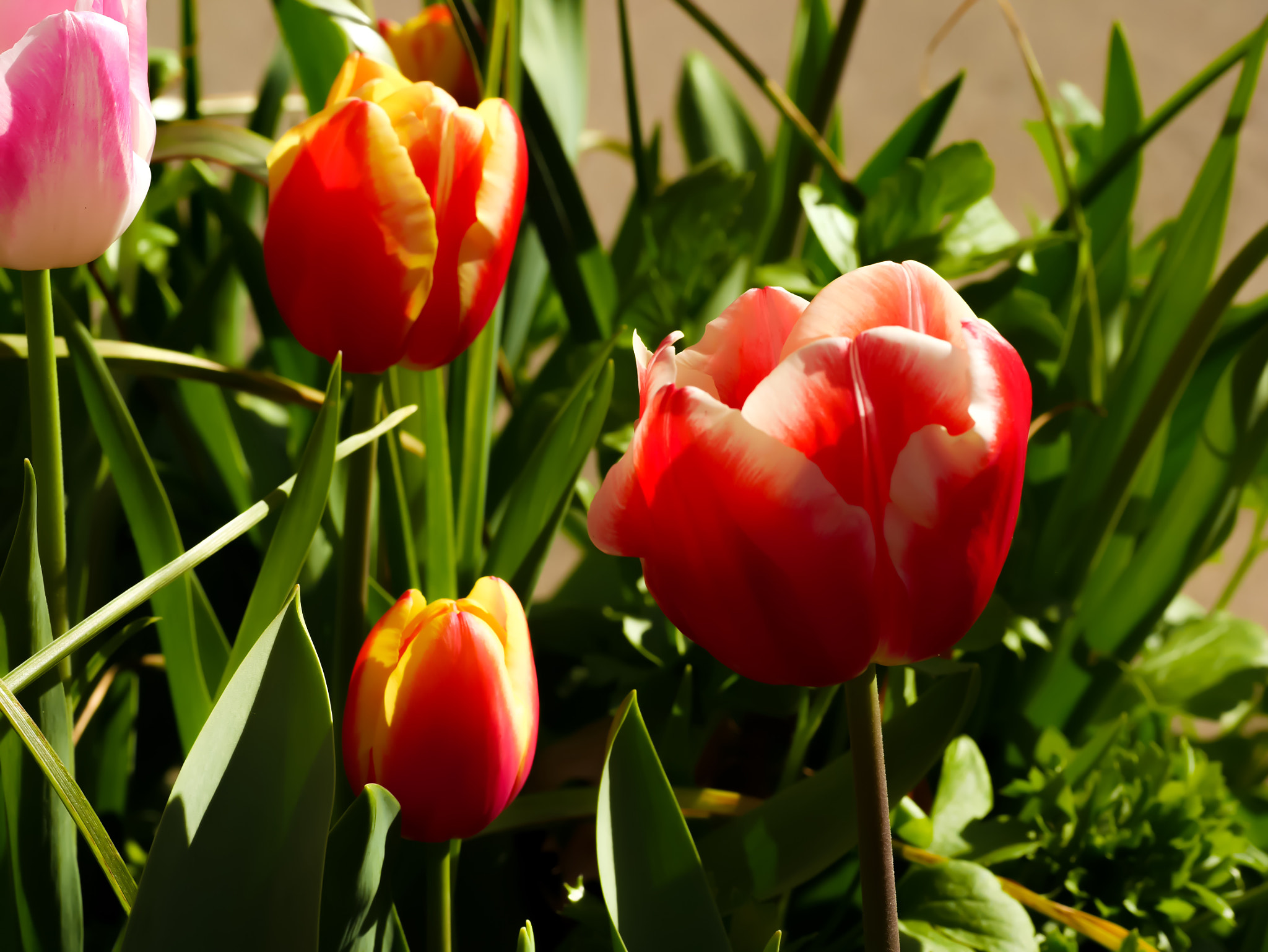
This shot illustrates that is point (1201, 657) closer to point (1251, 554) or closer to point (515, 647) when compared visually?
point (1251, 554)

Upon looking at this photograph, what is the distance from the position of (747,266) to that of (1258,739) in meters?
0.40

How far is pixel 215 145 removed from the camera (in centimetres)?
40

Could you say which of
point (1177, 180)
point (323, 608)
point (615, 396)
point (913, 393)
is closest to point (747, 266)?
point (615, 396)

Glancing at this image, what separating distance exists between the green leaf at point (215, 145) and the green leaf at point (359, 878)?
0.25 m

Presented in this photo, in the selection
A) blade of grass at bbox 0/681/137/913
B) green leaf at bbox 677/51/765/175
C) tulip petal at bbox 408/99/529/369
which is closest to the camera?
blade of grass at bbox 0/681/137/913

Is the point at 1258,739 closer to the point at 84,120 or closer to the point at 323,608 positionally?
the point at 323,608

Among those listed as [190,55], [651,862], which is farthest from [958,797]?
[190,55]

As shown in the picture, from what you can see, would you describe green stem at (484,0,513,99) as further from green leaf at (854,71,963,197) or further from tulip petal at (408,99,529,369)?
green leaf at (854,71,963,197)

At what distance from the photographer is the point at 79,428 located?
0.46 metres

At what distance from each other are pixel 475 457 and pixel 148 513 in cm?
14

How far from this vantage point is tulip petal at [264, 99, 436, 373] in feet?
0.92

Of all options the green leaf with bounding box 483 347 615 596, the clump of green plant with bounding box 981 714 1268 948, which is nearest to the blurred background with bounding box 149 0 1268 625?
the clump of green plant with bounding box 981 714 1268 948

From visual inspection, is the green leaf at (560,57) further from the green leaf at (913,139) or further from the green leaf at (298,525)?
the green leaf at (298,525)

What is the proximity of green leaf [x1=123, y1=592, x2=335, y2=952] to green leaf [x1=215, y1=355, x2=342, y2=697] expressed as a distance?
2.0 inches
